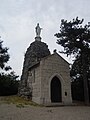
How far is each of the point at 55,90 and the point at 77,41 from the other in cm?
646

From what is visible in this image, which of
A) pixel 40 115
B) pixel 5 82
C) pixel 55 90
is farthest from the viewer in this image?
pixel 5 82

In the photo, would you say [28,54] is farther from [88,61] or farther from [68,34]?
[88,61]

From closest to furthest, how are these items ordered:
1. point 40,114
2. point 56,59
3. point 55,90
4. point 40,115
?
point 40,115 → point 40,114 → point 55,90 → point 56,59

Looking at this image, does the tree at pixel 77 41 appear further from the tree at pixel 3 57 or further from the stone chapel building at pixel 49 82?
the tree at pixel 3 57

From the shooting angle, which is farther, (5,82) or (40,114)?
(5,82)

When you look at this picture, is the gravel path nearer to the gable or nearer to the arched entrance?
the arched entrance

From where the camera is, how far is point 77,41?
2056cm

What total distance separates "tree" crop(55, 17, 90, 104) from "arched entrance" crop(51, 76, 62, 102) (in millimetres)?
3177

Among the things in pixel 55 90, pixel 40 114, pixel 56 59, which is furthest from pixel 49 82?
pixel 40 114

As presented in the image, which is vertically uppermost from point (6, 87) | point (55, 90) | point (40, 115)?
point (6, 87)

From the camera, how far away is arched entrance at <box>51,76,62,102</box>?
62.2ft

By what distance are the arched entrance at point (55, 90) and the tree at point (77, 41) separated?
3.18 m

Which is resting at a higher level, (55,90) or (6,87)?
(6,87)

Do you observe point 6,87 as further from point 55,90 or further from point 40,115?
point 40,115
